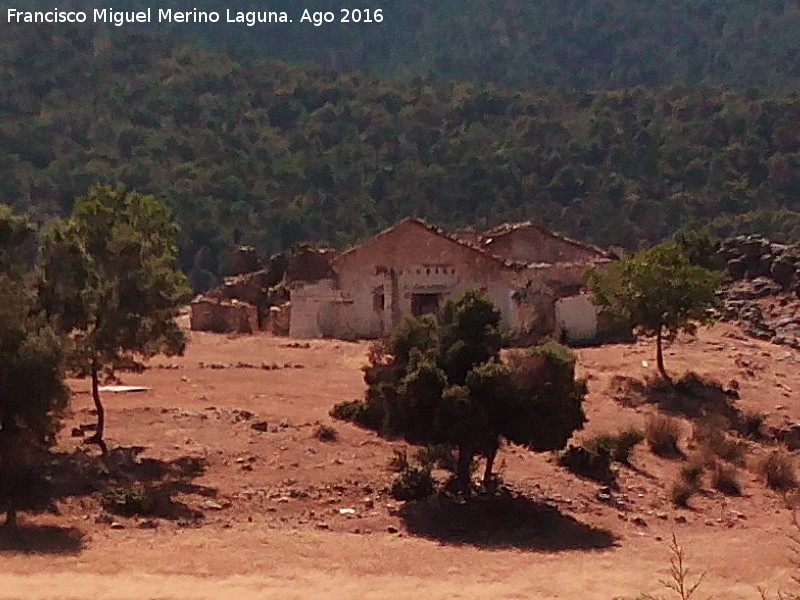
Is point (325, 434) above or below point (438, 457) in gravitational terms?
above

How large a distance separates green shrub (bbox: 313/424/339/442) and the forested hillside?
107920 mm

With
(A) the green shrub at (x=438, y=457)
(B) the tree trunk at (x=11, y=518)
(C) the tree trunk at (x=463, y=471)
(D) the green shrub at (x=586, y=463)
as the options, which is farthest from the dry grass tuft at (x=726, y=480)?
(B) the tree trunk at (x=11, y=518)

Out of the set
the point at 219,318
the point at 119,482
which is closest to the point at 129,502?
the point at 119,482

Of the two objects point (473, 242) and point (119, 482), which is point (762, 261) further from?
point (119, 482)

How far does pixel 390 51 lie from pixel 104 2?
35819 mm

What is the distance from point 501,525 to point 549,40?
413 ft

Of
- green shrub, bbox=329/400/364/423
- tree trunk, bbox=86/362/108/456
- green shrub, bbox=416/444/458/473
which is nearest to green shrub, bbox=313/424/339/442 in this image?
green shrub, bbox=329/400/364/423

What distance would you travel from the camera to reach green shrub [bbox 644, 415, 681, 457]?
21625 mm

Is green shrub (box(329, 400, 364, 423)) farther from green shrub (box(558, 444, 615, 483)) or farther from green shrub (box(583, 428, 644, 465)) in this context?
green shrub (box(583, 428, 644, 465))

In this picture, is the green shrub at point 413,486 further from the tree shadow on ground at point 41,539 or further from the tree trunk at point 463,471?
the tree shadow on ground at point 41,539

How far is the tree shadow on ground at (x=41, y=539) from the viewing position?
13505mm

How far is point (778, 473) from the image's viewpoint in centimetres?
2039

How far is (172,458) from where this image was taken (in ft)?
58.1

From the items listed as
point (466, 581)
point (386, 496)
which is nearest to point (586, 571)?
point (466, 581)
